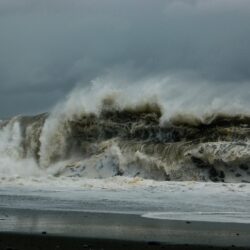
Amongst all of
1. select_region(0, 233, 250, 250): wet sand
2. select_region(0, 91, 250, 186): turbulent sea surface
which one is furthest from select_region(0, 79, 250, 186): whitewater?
select_region(0, 233, 250, 250): wet sand

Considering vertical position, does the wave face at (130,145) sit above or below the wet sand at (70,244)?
above

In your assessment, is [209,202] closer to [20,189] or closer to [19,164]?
[20,189]

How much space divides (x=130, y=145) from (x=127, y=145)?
0.10 meters

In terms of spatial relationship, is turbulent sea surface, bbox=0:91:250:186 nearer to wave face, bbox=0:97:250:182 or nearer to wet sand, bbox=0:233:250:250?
wave face, bbox=0:97:250:182

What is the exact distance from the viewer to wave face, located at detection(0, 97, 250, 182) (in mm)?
18406

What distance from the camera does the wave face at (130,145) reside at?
1841 centimetres

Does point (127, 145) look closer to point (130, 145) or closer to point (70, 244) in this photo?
point (130, 145)

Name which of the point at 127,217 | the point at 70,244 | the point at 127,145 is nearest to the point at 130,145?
the point at 127,145

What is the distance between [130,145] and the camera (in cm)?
2020

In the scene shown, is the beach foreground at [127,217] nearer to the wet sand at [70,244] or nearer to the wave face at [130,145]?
the wet sand at [70,244]

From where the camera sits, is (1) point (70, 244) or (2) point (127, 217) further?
(2) point (127, 217)

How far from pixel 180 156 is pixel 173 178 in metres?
1.08

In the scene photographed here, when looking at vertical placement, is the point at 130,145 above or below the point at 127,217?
above

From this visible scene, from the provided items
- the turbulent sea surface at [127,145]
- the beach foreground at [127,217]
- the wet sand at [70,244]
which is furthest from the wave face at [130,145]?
the wet sand at [70,244]
